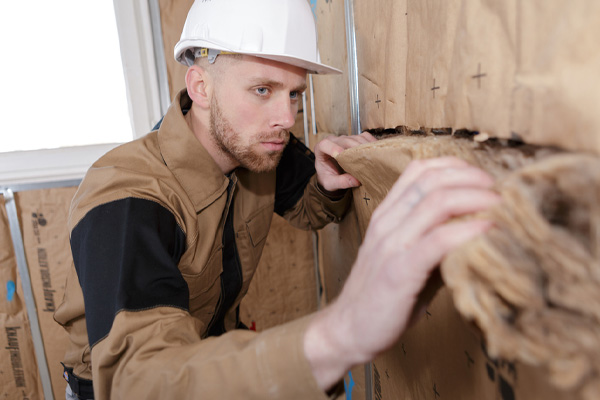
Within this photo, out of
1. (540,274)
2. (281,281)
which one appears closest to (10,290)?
(281,281)

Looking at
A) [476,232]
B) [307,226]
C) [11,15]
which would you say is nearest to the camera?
[476,232]

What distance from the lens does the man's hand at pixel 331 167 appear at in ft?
3.09

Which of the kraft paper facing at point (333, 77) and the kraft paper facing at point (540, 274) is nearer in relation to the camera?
the kraft paper facing at point (540, 274)

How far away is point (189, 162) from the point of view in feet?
3.14

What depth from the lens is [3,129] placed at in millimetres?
1770

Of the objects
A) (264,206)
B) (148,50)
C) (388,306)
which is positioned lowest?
(264,206)

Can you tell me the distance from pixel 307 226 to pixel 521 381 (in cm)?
102

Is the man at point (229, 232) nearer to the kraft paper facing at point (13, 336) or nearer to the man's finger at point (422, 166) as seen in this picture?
the man's finger at point (422, 166)

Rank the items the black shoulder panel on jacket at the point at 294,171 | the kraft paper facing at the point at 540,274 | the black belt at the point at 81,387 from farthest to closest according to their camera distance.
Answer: the black shoulder panel on jacket at the point at 294,171 < the black belt at the point at 81,387 < the kraft paper facing at the point at 540,274

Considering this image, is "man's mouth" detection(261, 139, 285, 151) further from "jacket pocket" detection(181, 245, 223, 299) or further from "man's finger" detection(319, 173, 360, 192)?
"jacket pocket" detection(181, 245, 223, 299)

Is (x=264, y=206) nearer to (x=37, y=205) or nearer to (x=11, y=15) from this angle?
(x=37, y=205)

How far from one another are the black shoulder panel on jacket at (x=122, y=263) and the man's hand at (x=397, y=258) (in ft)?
1.12

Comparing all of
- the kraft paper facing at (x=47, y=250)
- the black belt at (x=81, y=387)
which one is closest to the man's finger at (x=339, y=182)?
the black belt at (x=81, y=387)

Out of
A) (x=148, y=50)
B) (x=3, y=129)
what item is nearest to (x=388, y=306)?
(x=148, y=50)
